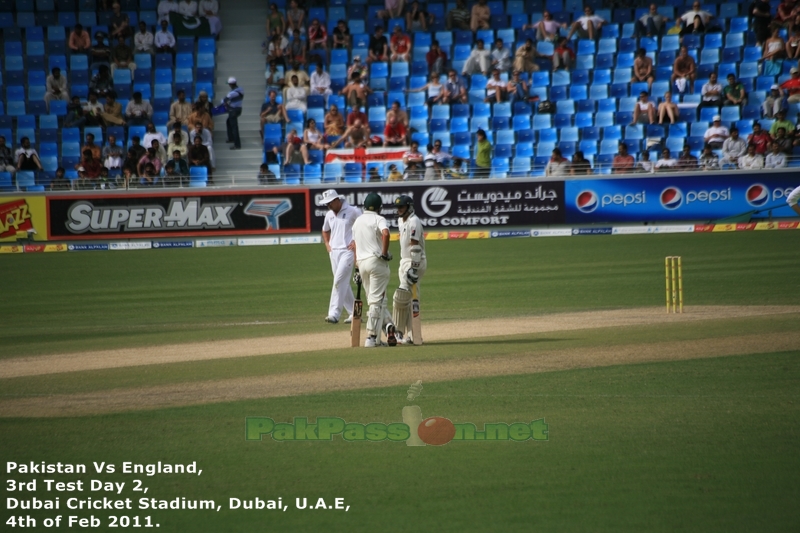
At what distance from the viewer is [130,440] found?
8047 mm

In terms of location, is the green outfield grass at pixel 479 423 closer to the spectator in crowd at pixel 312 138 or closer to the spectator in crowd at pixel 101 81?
the spectator in crowd at pixel 312 138

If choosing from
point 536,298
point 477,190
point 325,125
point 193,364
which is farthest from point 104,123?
point 193,364

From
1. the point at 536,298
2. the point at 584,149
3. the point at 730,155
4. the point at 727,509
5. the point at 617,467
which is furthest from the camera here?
the point at 584,149

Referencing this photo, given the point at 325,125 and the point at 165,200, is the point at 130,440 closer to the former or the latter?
the point at 165,200

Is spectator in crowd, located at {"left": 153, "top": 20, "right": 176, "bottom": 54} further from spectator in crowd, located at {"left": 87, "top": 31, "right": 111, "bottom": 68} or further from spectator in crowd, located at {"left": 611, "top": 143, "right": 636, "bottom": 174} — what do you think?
spectator in crowd, located at {"left": 611, "top": 143, "right": 636, "bottom": 174}

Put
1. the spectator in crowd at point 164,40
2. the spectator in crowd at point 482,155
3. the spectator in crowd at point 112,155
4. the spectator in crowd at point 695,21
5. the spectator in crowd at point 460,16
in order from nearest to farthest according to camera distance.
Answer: the spectator in crowd at point 482,155 < the spectator in crowd at point 112,155 < the spectator in crowd at point 695,21 < the spectator in crowd at point 164,40 < the spectator in crowd at point 460,16

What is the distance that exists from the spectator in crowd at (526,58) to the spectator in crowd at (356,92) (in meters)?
4.82

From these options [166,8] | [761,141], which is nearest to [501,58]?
[761,141]

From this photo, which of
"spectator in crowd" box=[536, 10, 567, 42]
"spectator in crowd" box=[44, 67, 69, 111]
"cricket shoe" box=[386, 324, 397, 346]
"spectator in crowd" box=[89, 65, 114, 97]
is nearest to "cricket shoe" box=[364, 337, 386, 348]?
"cricket shoe" box=[386, 324, 397, 346]

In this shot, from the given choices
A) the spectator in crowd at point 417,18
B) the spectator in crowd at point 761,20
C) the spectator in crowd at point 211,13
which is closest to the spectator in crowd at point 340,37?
the spectator in crowd at point 417,18

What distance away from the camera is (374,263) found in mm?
12117

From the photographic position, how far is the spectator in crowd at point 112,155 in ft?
93.3

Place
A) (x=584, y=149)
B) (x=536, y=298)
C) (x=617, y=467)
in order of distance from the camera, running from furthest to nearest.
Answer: (x=584, y=149) < (x=536, y=298) < (x=617, y=467)

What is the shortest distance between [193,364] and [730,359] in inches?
245
